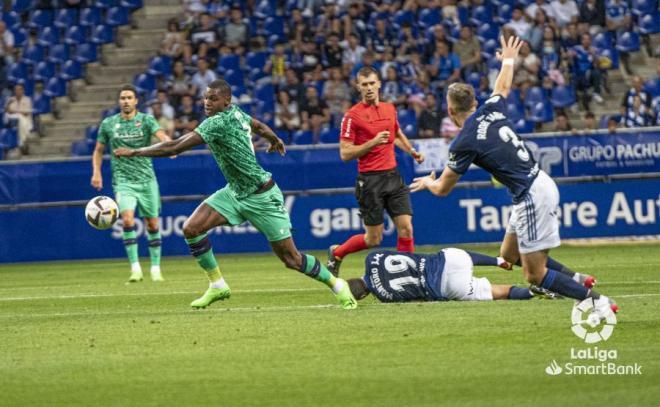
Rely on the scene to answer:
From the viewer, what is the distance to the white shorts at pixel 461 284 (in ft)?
42.4

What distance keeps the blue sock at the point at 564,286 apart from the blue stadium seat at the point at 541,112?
16067mm

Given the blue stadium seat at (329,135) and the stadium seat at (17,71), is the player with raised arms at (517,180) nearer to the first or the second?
the blue stadium seat at (329,135)

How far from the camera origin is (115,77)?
32.1 metres

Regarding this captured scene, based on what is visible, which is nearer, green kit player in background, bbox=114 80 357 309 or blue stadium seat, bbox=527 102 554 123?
green kit player in background, bbox=114 80 357 309

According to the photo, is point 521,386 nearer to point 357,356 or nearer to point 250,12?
point 357,356

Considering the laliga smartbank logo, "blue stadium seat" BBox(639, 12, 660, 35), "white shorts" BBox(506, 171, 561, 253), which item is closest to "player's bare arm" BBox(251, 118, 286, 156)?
"white shorts" BBox(506, 171, 561, 253)

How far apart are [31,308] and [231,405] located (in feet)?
24.9

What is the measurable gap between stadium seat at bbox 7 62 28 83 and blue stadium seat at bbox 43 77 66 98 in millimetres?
709

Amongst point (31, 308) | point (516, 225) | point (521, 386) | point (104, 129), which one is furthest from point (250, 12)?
point (521, 386)

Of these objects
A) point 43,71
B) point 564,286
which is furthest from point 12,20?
point 564,286

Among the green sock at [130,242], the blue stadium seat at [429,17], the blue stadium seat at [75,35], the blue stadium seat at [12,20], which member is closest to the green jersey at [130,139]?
the green sock at [130,242]

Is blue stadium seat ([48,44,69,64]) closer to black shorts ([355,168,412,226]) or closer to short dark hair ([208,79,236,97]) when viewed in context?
black shorts ([355,168,412,226])

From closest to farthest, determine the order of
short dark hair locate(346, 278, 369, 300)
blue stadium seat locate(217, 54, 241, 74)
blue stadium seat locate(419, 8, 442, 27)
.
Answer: short dark hair locate(346, 278, 369, 300) < blue stadium seat locate(419, 8, 442, 27) < blue stadium seat locate(217, 54, 241, 74)

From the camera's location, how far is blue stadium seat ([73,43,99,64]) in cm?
3228
